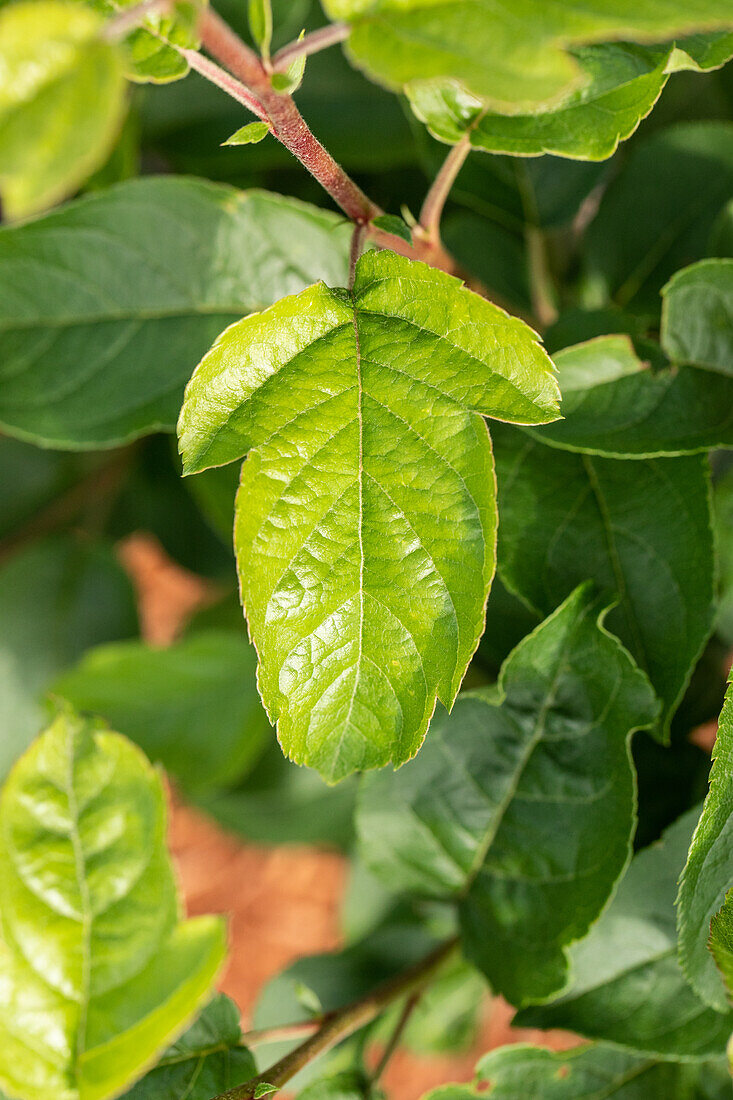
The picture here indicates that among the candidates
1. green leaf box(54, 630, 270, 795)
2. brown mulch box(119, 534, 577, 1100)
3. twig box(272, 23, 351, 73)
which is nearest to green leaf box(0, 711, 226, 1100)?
twig box(272, 23, 351, 73)

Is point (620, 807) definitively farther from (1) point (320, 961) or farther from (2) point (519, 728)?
(1) point (320, 961)

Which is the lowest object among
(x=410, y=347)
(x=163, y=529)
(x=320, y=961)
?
(x=320, y=961)

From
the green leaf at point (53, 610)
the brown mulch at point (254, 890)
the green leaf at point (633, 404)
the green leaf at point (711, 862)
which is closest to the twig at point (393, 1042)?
the green leaf at point (711, 862)

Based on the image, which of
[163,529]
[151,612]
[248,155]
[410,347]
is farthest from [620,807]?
[151,612]

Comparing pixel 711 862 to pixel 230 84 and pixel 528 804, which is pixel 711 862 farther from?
pixel 230 84

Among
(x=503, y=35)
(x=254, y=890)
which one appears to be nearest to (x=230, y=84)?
(x=503, y=35)

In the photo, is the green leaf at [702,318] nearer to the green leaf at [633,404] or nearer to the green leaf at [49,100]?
the green leaf at [633,404]
